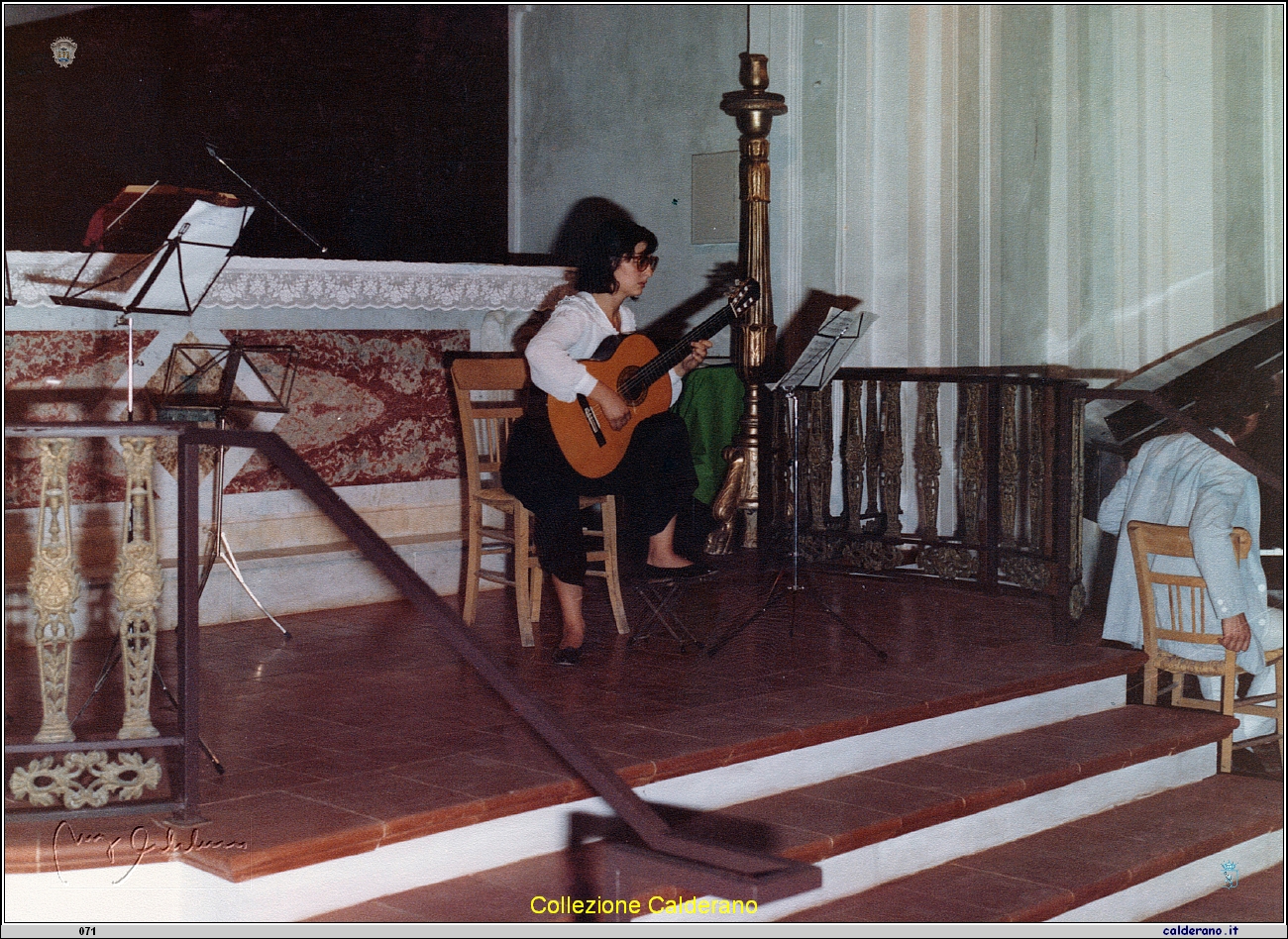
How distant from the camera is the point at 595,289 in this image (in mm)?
4773

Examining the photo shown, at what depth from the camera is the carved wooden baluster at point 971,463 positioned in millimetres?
6141

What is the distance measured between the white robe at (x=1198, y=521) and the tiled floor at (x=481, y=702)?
300mm

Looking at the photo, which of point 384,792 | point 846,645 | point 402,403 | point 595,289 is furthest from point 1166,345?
point 384,792

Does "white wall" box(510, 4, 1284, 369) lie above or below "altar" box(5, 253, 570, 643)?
above

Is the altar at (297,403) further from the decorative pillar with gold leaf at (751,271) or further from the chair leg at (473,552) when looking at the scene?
the decorative pillar with gold leaf at (751,271)

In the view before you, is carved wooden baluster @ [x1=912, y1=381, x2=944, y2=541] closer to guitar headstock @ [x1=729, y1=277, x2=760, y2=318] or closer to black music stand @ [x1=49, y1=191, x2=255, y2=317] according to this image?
guitar headstock @ [x1=729, y1=277, x2=760, y2=318]

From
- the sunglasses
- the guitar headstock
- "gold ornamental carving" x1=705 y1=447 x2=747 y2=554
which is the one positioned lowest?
"gold ornamental carving" x1=705 y1=447 x2=747 y2=554

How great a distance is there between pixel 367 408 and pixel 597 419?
135 cm

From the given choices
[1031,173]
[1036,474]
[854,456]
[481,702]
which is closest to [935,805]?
[481,702]

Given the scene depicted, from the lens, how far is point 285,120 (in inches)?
311

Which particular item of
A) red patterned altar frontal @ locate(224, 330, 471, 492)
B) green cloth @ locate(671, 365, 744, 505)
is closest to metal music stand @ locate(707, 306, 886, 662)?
red patterned altar frontal @ locate(224, 330, 471, 492)

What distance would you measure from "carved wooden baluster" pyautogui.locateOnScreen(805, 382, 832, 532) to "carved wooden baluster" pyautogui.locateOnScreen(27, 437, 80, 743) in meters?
4.10
